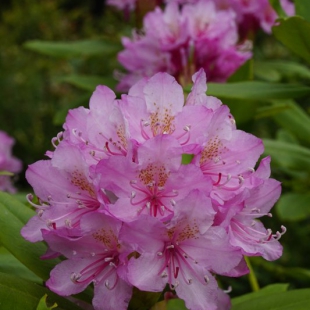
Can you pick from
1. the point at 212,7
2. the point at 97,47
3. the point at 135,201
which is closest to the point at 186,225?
the point at 135,201

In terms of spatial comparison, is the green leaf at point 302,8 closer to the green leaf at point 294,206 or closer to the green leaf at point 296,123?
the green leaf at point 296,123

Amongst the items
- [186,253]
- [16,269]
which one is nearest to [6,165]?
[16,269]

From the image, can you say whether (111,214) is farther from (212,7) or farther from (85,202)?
(212,7)

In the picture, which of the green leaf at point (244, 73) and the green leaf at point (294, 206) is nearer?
the green leaf at point (244, 73)

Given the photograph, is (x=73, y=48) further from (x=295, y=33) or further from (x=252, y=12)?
(x=295, y=33)

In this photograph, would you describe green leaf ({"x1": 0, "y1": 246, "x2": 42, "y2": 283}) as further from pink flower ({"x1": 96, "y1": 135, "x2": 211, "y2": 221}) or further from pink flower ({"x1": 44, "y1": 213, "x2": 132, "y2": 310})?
pink flower ({"x1": 96, "y1": 135, "x2": 211, "y2": 221})

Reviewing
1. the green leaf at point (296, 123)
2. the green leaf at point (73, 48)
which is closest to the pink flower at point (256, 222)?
the green leaf at point (296, 123)
